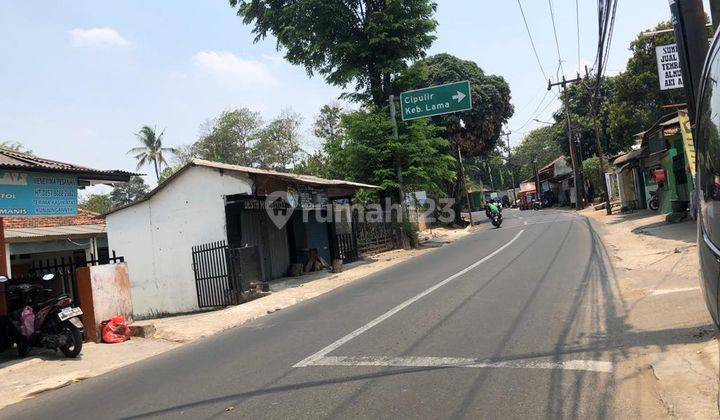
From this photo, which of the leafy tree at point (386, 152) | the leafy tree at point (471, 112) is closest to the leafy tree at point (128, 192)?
the leafy tree at point (471, 112)

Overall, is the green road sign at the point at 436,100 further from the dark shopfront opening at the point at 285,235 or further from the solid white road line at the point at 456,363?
the solid white road line at the point at 456,363

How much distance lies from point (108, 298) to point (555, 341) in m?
8.71

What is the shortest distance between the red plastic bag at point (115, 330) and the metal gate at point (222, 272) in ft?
11.8

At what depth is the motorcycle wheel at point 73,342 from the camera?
9.01m

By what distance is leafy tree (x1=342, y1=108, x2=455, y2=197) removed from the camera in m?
23.4

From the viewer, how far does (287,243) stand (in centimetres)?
1986

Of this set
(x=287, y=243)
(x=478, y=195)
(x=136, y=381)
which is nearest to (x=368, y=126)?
(x=287, y=243)

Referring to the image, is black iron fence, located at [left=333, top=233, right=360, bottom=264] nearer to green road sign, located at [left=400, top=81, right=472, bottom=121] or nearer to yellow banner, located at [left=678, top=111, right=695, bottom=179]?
green road sign, located at [left=400, top=81, right=472, bottom=121]

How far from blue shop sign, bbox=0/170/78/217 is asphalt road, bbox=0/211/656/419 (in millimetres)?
3726

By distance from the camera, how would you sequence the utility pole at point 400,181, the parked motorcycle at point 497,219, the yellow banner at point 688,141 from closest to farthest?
the yellow banner at point 688,141, the utility pole at point 400,181, the parked motorcycle at point 497,219

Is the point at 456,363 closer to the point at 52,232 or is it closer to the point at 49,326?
the point at 49,326

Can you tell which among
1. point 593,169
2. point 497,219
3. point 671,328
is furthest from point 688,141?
point 593,169

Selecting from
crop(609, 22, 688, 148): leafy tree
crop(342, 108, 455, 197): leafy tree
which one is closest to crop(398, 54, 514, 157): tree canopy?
crop(609, 22, 688, 148): leafy tree

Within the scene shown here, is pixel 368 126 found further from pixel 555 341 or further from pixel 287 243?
pixel 555 341
